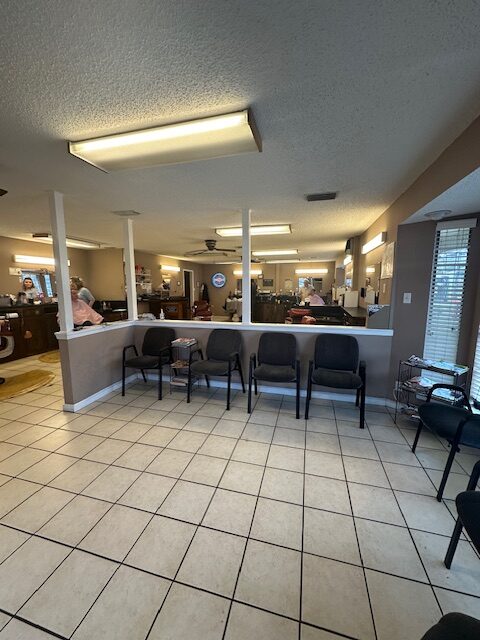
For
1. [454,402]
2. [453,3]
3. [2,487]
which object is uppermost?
[453,3]

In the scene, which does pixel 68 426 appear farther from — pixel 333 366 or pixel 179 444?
pixel 333 366

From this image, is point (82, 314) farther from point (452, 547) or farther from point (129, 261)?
point (452, 547)

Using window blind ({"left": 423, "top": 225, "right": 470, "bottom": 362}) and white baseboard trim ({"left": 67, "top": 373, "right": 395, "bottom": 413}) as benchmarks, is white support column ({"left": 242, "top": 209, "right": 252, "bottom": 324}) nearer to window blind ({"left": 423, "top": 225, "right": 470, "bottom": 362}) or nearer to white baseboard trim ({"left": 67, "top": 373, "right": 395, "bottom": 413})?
white baseboard trim ({"left": 67, "top": 373, "right": 395, "bottom": 413})

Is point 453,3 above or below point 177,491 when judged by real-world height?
above

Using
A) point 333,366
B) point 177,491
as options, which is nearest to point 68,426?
point 177,491

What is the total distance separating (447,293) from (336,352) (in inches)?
48.0

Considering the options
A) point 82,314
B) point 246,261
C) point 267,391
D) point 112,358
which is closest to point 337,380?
point 267,391

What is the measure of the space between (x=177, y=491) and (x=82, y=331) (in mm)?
2102

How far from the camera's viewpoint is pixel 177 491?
1.79 meters

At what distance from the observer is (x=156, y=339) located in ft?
11.9

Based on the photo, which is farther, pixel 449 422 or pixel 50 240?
pixel 50 240

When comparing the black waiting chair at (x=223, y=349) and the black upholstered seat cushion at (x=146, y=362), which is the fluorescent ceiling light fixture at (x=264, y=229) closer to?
the black waiting chair at (x=223, y=349)

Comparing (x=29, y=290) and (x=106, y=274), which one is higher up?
(x=106, y=274)

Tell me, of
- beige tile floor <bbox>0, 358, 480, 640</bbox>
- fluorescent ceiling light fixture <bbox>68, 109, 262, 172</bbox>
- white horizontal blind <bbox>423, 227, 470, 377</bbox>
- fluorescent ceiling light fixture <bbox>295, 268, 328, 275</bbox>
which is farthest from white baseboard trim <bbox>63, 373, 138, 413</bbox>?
fluorescent ceiling light fixture <bbox>295, 268, 328, 275</bbox>
